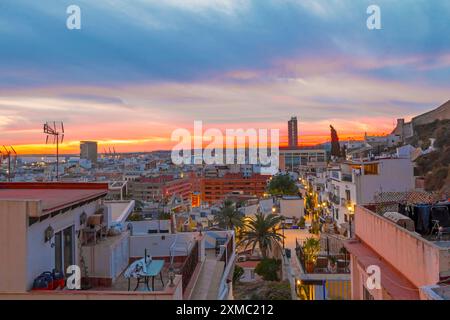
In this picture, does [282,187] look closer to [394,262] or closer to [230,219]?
[230,219]

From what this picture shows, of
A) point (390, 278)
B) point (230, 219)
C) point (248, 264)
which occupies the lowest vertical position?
point (248, 264)

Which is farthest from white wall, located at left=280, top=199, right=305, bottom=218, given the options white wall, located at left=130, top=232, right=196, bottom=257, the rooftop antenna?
white wall, located at left=130, top=232, right=196, bottom=257

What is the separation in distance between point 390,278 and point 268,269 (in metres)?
14.0

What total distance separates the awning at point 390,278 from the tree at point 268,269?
1224 cm

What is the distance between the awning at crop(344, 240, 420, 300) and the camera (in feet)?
15.7

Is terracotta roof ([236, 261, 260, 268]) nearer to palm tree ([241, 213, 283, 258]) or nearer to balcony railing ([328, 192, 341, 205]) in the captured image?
palm tree ([241, 213, 283, 258])

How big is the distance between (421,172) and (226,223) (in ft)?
87.8

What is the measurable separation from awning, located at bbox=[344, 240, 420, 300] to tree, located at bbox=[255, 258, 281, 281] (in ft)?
40.1

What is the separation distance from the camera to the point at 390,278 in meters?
5.27

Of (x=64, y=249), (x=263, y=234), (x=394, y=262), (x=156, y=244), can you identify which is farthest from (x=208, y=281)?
(x=263, y=234)

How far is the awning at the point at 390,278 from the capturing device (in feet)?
15.7

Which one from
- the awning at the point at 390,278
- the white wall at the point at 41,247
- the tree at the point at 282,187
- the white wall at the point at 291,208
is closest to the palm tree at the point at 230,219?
the white wall at the point at 291,208

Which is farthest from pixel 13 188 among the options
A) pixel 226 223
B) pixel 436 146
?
pixel 436 146
